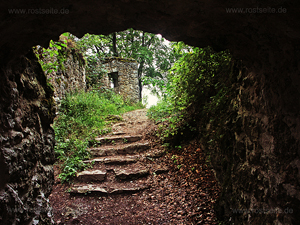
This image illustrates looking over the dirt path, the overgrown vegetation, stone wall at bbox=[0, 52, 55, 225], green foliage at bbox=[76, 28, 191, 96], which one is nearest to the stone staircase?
the dirt path

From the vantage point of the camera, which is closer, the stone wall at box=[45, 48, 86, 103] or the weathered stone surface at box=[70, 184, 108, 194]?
the weathered stone surface at box=[70, 184, 108, 194]

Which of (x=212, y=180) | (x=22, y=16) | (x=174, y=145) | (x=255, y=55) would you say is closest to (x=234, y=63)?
(x=255, y=55)

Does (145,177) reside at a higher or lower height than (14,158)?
lower

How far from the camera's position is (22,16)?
132 centimetres

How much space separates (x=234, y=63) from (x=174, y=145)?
285 cm

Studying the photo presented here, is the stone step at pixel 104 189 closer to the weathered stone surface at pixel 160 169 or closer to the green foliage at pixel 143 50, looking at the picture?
the weathered stone surface at pixel 160 169

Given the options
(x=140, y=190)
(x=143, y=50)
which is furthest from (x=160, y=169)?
(x=143, y=50)

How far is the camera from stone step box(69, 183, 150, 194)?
12.1ft

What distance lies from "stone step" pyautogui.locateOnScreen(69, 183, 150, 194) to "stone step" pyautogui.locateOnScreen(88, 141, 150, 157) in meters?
1.22

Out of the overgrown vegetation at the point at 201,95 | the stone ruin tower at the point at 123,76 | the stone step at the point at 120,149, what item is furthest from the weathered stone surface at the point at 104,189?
the stone ruin tower at the point at 123,76

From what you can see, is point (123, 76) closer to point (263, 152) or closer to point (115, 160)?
point (115, 160)

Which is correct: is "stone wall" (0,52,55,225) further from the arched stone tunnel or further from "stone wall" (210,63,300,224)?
"stone wall" (210,63,300,224)

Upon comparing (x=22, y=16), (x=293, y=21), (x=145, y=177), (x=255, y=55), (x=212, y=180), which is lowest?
(x=145, y=177)

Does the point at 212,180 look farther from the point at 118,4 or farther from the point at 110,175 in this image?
the point at 118,4
